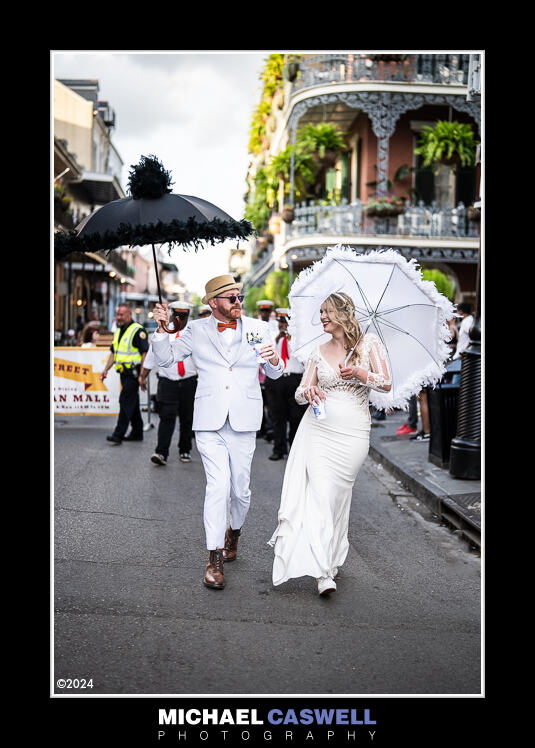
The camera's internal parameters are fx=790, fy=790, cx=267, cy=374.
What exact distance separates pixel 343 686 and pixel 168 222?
9.48 feet

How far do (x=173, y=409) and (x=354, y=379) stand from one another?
528cm

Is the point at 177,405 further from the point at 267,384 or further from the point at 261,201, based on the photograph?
the point at 261,201

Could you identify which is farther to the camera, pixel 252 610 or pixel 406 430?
pixel 406 430

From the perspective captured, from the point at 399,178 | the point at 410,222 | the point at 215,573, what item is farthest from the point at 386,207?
the point at 215,573

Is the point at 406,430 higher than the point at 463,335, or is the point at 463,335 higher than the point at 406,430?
the point at 463,335

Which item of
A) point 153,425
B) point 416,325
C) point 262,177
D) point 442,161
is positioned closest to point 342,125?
point 262,177

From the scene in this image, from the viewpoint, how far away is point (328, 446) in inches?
203

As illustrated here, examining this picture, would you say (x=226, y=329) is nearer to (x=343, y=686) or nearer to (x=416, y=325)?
(x=416, y=325)

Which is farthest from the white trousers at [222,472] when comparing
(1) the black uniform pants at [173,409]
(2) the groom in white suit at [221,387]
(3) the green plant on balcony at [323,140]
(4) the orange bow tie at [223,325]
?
(3) the green plant on balcony at [323,140]

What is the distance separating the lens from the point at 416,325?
5480 mm

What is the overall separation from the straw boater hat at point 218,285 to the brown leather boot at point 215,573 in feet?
5.51

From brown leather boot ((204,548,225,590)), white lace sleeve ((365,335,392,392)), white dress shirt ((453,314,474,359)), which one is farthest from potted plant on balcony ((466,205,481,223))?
brown leather boot ((204,548,225,590))
